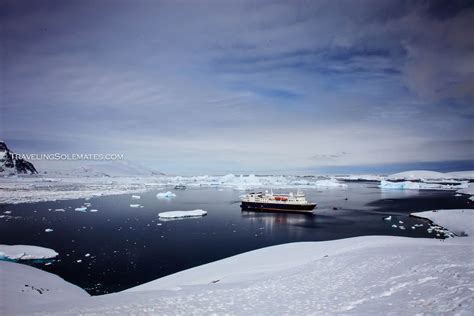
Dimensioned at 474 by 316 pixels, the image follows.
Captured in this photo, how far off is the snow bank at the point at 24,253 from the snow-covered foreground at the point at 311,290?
6.63 metres

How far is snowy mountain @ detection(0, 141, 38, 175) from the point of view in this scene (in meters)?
145

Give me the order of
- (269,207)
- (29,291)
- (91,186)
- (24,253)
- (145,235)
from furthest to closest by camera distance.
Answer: (91,186) < (269,207) < (145,235) < (24,253) < (29,291)

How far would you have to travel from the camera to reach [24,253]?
1986 cm

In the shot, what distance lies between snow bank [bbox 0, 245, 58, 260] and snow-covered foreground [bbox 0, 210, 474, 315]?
6628mm

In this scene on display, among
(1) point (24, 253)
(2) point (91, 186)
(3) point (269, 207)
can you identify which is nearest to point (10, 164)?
(2) point (91, 186)

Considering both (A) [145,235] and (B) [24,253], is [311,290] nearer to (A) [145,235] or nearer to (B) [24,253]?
(B) [24,253]

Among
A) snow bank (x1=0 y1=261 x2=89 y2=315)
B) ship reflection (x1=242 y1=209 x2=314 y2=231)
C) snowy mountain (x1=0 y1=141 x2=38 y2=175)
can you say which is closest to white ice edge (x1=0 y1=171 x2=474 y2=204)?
snowy mountain (x1=0 y1=141 x2=38 y2=175)

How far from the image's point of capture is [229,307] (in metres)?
7.80

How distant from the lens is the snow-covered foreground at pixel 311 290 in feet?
24.1

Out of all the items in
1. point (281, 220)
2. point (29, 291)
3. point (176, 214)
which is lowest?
point (281, 220)

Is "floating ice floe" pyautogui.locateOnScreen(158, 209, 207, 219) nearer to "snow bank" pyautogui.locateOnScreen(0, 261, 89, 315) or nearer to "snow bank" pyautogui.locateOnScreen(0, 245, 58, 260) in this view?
"snow bank" pyautogui.locateOnScreen(0, 245, 58, 260)

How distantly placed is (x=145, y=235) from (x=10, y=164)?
536 feet

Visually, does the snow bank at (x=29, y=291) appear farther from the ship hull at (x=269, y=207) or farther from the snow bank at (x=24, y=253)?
the ship hull at (x=269, y=207)

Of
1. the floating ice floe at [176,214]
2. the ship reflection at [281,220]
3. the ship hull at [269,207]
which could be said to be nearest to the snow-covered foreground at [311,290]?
the ship reflection at [281,220]
